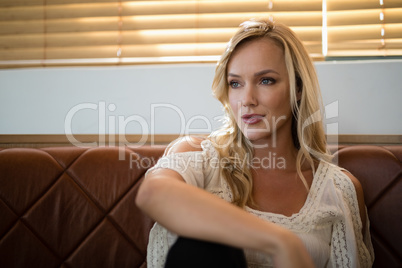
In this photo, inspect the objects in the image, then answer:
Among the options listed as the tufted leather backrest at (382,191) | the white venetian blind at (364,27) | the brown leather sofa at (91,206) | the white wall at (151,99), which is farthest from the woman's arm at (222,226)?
the white venetian blind at (364,27)

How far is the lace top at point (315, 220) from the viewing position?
43.8 inches

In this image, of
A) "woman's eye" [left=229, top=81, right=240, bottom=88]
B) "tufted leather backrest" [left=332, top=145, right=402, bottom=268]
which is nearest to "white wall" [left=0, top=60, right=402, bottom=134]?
"tufted leather backrest" [left=332, top=145, right=402, bottom=268]

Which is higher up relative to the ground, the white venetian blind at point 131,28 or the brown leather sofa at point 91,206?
the white venetian blind at point 131,28

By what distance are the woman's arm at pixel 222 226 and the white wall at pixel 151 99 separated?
81cm

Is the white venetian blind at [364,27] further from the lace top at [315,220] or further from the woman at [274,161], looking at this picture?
the lace top at [315,220]

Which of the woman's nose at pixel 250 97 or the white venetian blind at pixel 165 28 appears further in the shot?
the white venetian blind at pixel 165 28

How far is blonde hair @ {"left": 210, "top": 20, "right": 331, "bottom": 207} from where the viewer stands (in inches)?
49.1

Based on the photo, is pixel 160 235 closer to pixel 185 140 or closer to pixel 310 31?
pixel 185 140

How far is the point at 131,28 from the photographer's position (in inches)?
66.7

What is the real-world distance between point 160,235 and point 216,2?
1.12 m

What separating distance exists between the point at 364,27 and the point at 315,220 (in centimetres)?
99

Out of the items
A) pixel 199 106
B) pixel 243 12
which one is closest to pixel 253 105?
pixel 199 106

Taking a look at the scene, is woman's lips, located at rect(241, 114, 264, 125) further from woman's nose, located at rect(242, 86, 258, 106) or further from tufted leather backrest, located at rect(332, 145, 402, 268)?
tufted leather backrest, located at rect(332, 145, 402, 268)

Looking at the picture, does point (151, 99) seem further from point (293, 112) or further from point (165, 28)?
point (293, 112)
